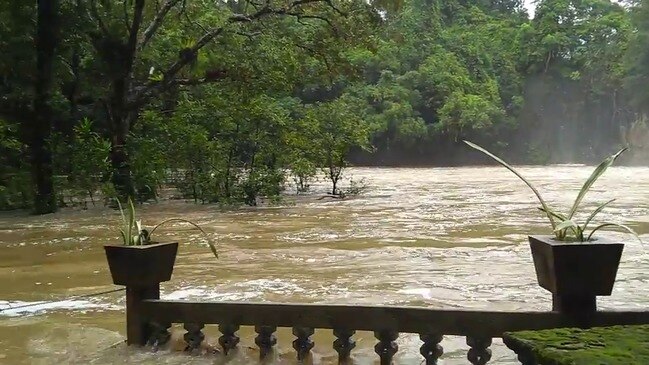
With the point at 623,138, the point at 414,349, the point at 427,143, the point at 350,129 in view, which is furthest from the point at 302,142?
the point at 623,138

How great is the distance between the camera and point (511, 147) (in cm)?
4341

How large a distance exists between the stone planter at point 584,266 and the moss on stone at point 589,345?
2.55ft

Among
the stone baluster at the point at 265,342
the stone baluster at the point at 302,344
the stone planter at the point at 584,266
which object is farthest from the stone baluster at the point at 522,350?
the stone baluster at the point at 265,342

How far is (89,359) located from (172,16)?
12685 mm

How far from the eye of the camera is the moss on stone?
150 cm

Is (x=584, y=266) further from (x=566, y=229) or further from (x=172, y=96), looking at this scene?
(x=172, y=96)

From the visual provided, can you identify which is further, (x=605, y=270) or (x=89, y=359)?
(x=89, y=359)

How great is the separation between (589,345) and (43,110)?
12.7 m

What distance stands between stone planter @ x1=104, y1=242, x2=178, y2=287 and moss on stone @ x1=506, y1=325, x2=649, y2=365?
6.03 feet

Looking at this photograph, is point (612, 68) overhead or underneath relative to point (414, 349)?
overhead

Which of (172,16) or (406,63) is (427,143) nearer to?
(406,63)

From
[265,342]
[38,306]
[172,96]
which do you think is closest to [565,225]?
[265,342]

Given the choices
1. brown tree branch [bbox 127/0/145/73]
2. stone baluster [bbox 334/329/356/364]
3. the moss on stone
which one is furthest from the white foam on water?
brown tree branch [bbox 127/0/145/73]

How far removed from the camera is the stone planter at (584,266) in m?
2.54
